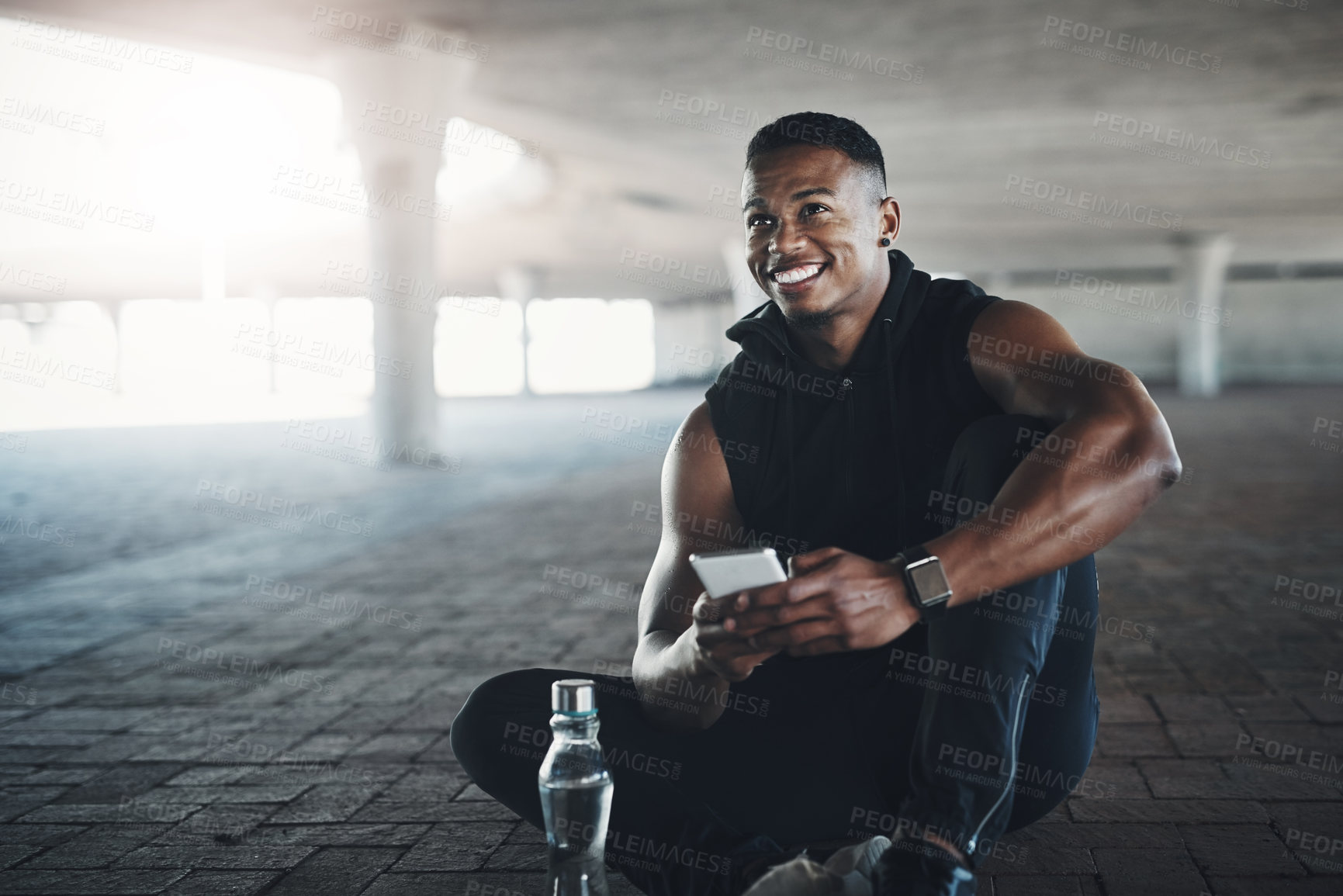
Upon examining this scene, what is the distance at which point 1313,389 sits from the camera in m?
32.1

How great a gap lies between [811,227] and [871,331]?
0.28 meters

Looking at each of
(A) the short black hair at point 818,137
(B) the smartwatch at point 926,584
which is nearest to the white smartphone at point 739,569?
(B) the smartwatch at point 926,584

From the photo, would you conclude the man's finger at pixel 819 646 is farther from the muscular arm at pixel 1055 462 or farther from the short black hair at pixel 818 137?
the short black hair at pixel 818 137

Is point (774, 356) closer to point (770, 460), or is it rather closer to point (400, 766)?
point (770, 460)

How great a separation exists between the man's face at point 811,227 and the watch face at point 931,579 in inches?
32.6

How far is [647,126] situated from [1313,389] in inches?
990

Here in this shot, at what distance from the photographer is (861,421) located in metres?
2.39

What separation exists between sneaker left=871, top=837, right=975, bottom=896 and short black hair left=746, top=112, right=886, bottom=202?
1.44 metres

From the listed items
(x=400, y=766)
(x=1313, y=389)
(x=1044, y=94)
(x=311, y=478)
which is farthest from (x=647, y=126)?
(x=1313, y=389)

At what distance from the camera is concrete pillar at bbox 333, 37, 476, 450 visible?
12.4 m

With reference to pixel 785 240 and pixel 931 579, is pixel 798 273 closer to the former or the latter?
pixel 785 240

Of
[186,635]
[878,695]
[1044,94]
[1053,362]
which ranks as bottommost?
[186,635]

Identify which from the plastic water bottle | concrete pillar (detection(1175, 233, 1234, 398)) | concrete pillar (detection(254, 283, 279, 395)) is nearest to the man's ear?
the plastic water bottle

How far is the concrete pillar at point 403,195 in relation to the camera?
12.4m
